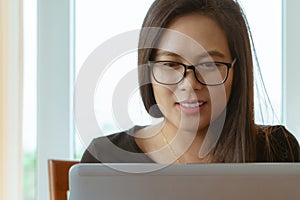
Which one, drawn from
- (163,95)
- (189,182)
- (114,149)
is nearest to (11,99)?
(114,149)

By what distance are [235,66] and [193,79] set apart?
0.13 meters

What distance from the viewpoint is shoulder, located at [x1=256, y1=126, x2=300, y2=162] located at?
1087 mm

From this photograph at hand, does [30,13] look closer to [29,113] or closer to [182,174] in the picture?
[29,113]

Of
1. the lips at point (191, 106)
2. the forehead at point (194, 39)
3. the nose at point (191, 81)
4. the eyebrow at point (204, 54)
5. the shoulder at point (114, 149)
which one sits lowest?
the shoulder at point (114, 149)

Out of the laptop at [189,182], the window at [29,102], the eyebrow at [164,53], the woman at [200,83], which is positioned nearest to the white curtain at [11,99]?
the window at [29,102]

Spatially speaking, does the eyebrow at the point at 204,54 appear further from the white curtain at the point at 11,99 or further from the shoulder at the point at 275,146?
the white curtain at the point at 11,99

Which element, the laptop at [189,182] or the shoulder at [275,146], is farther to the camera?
the shoulder at [275,146]

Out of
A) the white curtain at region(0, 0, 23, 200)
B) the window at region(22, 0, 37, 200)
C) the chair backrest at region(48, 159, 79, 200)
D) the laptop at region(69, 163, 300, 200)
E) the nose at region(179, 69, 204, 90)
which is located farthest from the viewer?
the window at region(22, 0, 37, 200)

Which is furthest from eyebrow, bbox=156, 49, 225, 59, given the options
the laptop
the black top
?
the laptop

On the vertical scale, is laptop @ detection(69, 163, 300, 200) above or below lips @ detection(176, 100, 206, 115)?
below

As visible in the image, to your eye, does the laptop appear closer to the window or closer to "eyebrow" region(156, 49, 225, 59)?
"eyebrow" region(156, 49, 225, 59)

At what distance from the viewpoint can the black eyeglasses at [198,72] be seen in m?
0.95

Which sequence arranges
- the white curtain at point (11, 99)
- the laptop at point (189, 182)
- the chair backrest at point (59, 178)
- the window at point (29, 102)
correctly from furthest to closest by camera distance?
1. the window at point (29, 102)
2. the white curtain at point (11, 99)
3. the chair backrest at point (59, 178)
4. the laptop at point (189, 182)

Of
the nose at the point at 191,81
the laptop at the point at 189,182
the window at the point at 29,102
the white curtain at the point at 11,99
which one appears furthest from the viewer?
the window at the point at 29,102
